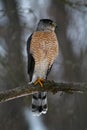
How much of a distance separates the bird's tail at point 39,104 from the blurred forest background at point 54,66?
0.65 ft

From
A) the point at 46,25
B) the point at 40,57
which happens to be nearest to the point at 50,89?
the point at 40,57

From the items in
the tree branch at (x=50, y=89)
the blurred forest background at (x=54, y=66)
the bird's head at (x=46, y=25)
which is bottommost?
the blurred forest background at (x=54, y=66)

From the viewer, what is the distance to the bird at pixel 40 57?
7.80 meters

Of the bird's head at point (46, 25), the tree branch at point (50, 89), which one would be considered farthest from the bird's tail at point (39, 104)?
the bird's head at point (46, 25)

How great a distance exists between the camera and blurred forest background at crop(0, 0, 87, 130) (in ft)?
27.6

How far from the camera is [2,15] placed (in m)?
8.58

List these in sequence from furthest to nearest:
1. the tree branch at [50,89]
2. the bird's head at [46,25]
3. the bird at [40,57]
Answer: the bird's head at [46,25] < the bird at [40,57] < the tree branch at [50,89]

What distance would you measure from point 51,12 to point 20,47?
72.1 inches

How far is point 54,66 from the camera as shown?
9.48 m

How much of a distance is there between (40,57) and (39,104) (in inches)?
28.9

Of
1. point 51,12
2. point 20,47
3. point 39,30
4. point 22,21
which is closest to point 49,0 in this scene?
point 51,12

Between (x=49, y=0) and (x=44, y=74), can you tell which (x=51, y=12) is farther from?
(x=44, y=74)

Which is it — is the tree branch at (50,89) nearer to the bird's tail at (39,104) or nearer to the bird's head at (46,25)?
the bird's tail at (39,104)

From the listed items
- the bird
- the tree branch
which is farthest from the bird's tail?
the tree branch
